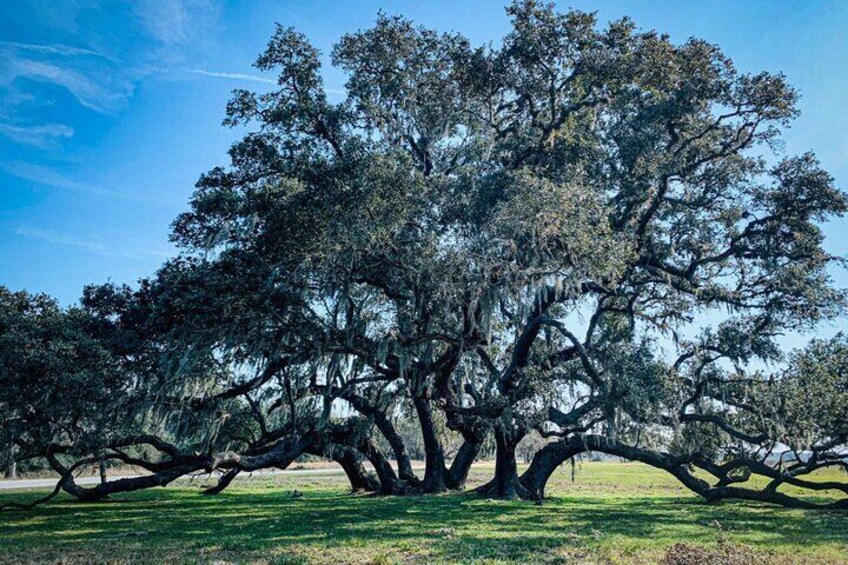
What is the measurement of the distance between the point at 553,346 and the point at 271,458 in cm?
1063

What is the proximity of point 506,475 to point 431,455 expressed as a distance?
3171mm

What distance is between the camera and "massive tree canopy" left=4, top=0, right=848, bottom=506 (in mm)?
13344

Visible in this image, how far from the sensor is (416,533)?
1006cm

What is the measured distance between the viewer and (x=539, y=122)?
16562 millimetres

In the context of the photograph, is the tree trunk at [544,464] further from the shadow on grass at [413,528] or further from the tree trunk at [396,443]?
the tree trunk at [396,443]

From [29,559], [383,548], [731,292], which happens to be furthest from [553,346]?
[29,559]

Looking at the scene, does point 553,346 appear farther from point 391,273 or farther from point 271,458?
point 271,458

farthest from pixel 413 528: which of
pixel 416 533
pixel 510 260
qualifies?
pixel 510 260

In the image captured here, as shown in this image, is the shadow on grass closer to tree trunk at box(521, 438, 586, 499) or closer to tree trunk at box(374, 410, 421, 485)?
tree trunk at box(521, 438, 586, 499)

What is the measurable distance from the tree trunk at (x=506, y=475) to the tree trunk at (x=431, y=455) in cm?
186

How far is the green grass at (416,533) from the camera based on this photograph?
318 inches

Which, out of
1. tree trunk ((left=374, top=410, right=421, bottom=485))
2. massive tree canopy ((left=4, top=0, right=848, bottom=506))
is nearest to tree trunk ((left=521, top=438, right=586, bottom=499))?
massive tree canopy ((left=4, top=0, right=848, bottom=506))

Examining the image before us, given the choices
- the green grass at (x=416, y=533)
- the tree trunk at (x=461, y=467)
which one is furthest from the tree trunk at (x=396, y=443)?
the green grass at (x=416, y=533)

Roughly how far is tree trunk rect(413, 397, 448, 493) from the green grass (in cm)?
369
